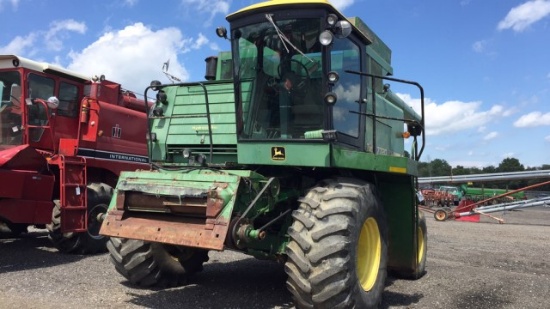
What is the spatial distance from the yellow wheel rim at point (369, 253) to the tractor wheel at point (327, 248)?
312 mm

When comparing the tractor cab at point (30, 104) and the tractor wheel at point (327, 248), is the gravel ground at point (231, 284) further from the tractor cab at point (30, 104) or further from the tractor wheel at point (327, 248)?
the tractor cab at point (30, 104)

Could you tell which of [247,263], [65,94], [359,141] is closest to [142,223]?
[359,141]

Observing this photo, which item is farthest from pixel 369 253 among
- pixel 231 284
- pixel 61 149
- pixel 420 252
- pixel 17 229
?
pixel 17 229

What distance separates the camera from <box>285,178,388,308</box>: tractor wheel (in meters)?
4.39

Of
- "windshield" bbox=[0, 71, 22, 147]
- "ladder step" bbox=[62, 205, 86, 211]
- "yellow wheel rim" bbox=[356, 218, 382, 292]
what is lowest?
"yellow wheel rim" bbox=[356, 218, 382, 292]

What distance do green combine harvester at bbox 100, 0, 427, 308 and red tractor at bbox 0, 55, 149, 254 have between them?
294cm

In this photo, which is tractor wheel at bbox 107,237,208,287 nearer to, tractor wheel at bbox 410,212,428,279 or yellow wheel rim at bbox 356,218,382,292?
yellow wheel rim at bbox 356,218,382,292

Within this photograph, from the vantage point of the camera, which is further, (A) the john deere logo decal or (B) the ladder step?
(B) the ladder step

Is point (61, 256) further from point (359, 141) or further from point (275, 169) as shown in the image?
point (359, 141)

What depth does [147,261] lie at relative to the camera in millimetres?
5625

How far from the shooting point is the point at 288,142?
5145 millimetres

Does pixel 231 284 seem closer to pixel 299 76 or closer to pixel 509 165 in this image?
pixel 299 76

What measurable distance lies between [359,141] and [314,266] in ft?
6.38

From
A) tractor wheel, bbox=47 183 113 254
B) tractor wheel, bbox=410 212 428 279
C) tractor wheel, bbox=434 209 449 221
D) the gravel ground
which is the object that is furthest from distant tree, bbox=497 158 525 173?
tractor wheel, bbox=47 183 113 254
